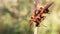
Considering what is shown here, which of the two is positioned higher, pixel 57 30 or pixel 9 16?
pixel 9 16

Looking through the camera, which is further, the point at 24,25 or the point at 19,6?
the point at 19,6

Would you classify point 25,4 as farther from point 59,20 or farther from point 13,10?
point 59,20

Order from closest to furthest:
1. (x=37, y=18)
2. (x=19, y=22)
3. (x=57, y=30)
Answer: (x=37, y=18) → (x=57, y=30) → (x=19, y=22)

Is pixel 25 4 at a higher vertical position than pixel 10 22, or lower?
higher

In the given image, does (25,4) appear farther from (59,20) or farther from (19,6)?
(59,20)

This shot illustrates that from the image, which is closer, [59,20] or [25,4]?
[59,20]

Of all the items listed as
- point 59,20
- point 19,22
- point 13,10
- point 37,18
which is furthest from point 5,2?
point 37,18

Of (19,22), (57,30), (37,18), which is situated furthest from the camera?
(19,22)

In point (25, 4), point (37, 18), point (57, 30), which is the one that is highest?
point (25, 4)

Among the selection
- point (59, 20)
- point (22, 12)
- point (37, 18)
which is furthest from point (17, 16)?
point (37, 18)
